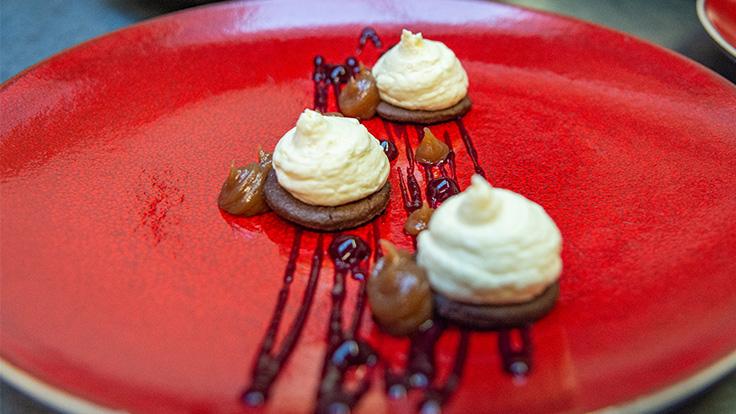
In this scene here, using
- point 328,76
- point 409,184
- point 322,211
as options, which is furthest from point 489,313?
point 328,76

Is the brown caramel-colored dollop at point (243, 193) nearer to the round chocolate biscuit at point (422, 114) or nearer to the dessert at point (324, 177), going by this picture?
the dessert at point (324, 177)

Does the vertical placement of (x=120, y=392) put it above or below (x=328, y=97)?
above

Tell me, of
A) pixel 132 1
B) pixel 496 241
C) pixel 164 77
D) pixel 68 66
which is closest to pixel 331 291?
pixel 496 241

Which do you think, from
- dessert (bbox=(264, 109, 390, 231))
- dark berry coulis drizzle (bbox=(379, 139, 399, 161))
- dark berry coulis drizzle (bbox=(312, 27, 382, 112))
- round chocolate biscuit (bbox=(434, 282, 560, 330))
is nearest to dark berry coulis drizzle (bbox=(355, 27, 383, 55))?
dark berry coulis drizzle (bbox=(312, 27, 382, 112))

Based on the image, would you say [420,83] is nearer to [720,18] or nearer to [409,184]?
[409,184]

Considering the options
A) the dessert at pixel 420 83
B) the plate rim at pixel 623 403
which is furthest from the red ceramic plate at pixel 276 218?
the dessert at pixel 420 83

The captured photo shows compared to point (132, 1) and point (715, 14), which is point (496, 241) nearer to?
point (715, 14)
